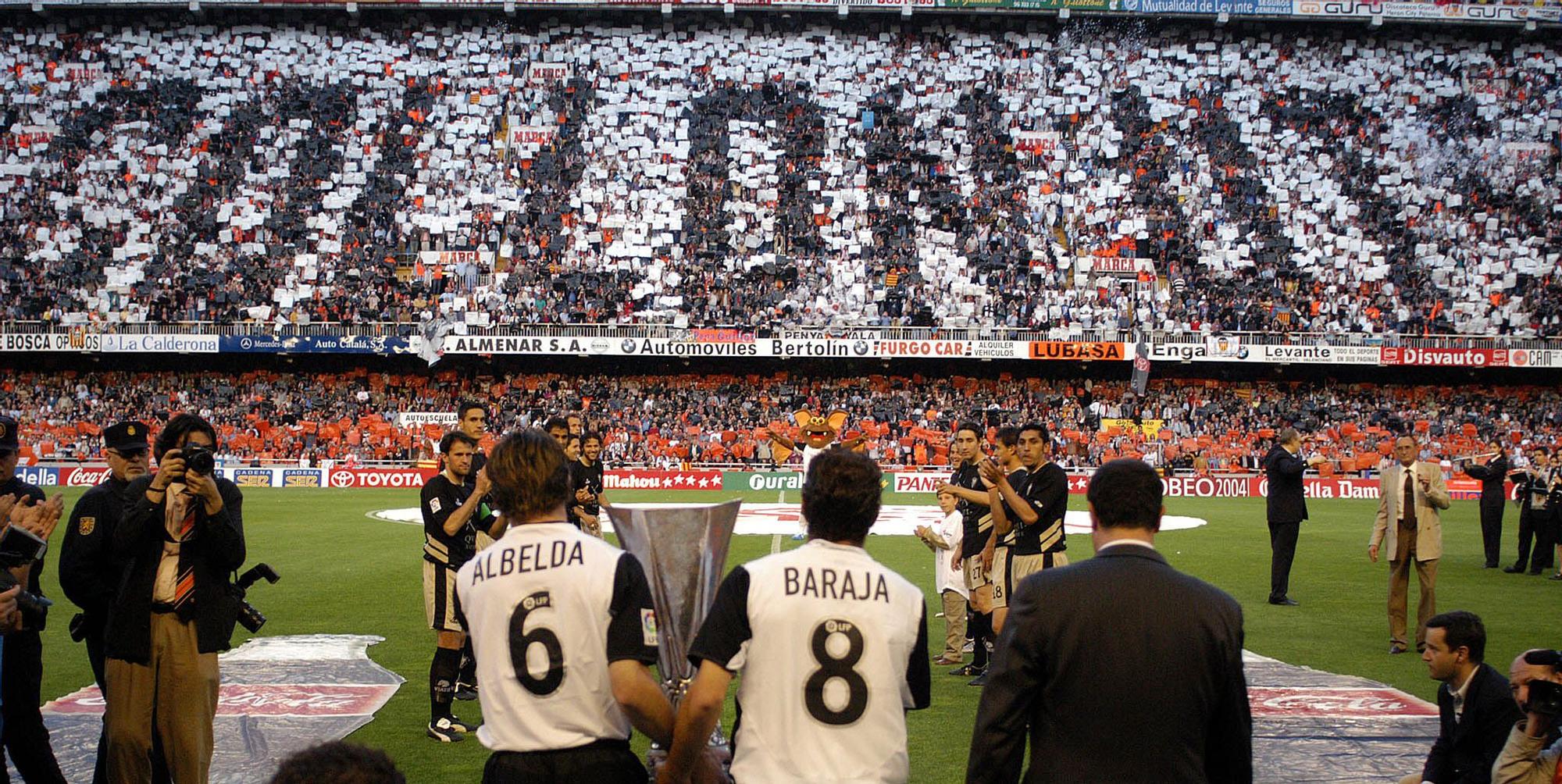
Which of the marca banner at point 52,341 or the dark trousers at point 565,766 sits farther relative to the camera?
the marca banner at point 52,341

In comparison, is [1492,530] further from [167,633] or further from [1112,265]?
[1112,265]

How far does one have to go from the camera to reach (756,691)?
11.9ft

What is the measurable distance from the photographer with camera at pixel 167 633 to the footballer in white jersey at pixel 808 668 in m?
3.10

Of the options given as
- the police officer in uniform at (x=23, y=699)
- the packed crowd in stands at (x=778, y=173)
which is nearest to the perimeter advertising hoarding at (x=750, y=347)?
the packed crowd in stands at (x=778, y=173)

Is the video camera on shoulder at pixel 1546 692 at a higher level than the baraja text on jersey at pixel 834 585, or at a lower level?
lower

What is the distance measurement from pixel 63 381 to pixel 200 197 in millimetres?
8705

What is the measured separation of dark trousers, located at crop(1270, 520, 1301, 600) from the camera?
1362 centimetres

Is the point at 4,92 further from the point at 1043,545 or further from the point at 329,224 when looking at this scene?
the point at 1043,545


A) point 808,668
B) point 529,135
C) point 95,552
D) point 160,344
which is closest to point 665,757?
point 808,668

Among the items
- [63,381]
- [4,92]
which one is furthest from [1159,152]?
[4,92]

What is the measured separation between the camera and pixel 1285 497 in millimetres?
13656

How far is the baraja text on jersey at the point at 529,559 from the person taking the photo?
376cm

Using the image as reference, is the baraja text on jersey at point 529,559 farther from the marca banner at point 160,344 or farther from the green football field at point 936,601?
the marca banner at point 160,344

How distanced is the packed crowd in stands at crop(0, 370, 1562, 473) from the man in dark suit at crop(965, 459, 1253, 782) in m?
34.2
